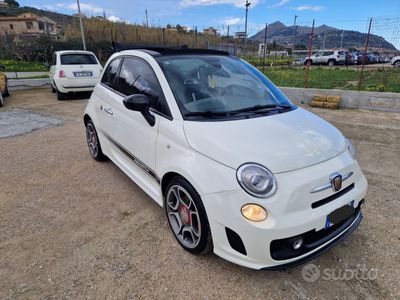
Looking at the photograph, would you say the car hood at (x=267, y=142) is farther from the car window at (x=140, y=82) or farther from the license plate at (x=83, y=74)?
the license plate at (x=83, y=74)

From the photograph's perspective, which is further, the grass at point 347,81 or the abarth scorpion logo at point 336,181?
the grass at point 347,81

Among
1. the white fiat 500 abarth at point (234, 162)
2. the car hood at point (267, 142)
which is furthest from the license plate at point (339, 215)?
the car hood at point (267, 142)

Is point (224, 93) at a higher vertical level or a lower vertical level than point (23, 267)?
higher

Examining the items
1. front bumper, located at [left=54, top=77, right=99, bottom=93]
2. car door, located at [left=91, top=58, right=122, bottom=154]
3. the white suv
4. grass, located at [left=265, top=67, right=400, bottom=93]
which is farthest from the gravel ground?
the white suv

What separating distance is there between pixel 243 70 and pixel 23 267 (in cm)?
282

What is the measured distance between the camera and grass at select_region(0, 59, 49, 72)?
14798 mm

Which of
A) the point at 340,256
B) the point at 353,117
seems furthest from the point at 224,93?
the point at 353,117

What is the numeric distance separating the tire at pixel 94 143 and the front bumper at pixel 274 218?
103 inches

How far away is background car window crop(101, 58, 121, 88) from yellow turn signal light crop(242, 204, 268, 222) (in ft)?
8.06

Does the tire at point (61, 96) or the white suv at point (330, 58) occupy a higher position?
the white suv at point (330, 58)

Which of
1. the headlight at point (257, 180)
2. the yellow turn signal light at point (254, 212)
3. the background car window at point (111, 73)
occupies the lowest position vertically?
the yellow turn signal light at point (254, 212)

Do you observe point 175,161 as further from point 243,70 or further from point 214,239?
point 243,70

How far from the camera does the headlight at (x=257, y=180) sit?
1719mm

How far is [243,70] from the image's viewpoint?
3.10 meters
